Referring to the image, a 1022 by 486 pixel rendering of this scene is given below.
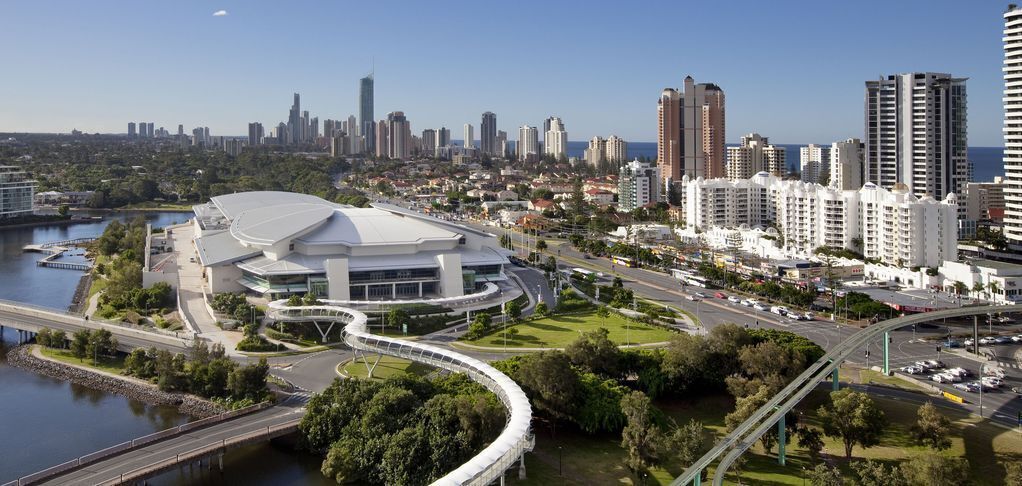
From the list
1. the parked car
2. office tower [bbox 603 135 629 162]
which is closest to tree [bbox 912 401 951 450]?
the parked car

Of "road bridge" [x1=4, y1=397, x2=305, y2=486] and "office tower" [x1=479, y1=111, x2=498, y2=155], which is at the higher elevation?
"office tower" [x1=479, y1=111, x2=498, y2=155]

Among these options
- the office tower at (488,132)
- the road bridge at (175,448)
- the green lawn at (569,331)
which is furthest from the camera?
the office tower at (488,132)

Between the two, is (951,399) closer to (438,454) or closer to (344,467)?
(438,454)

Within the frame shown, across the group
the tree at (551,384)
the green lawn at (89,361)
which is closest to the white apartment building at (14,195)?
the green lawn at (89,361)

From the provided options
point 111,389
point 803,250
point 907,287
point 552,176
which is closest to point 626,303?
point 907,287

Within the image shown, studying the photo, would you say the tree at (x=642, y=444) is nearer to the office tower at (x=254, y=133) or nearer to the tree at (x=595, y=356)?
the tree at (x=595, y=356)

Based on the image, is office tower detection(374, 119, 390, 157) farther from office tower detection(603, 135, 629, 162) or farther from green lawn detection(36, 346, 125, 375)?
green lawn detection(36, 346, 125, 375)

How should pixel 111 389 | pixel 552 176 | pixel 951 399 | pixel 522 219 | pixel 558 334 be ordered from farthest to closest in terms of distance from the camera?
1. pixel 552 176
2. pixel 522 219
3. pixel 558 334
4. pixel 111 389
5. pixel 951 399
